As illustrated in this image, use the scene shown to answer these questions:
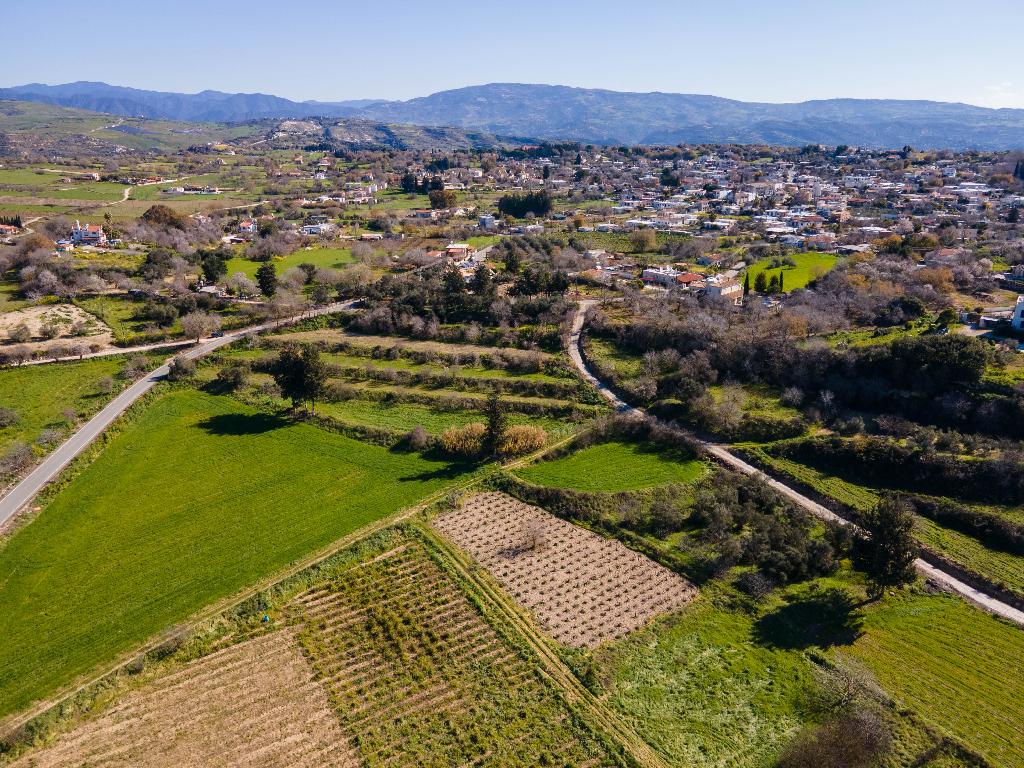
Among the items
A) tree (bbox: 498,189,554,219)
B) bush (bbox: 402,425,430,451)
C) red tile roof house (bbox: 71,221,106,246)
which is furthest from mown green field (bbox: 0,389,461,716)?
tree (bbox: 498,189,554,219)

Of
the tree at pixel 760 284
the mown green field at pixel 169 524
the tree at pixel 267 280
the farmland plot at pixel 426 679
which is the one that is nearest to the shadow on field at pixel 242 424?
the mown green field at pixel 169 524

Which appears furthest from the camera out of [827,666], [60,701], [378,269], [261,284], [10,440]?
[378,269]

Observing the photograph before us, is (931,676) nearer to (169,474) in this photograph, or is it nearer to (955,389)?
(955,389)

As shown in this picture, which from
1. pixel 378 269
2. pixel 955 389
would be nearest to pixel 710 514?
pixel 955 389

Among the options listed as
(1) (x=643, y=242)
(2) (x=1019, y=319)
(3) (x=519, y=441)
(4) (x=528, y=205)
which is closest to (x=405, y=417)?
Answer: (3) (x=519, y=441)

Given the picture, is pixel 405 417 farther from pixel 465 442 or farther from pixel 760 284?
pixel 760 284
